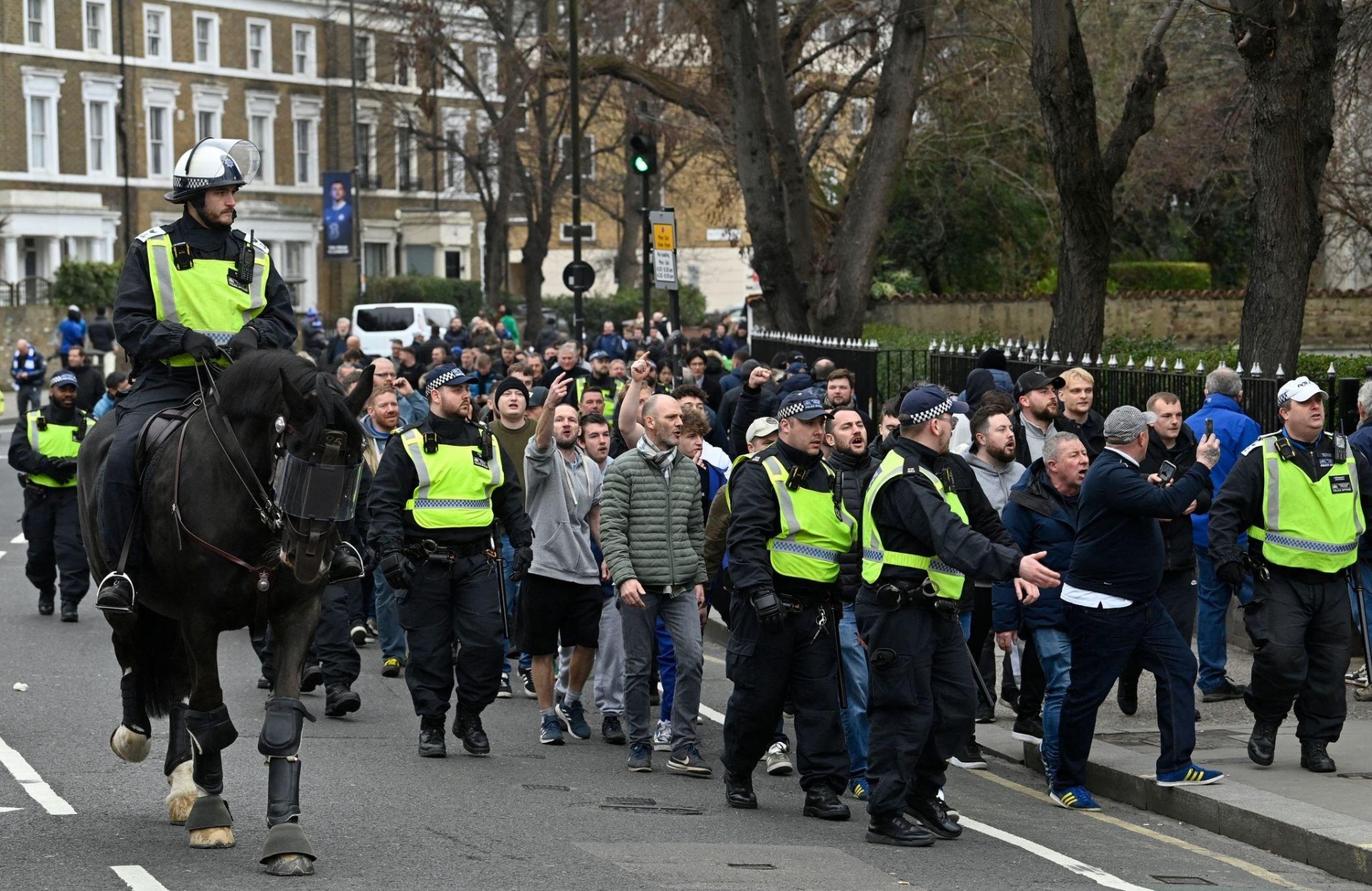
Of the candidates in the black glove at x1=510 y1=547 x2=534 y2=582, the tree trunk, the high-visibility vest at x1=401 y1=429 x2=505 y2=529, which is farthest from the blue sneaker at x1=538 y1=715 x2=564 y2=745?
the tree trunk

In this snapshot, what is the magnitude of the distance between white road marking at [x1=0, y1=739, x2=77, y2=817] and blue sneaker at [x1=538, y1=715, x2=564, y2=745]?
110 inches

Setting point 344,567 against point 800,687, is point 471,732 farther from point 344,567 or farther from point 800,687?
point 344,567

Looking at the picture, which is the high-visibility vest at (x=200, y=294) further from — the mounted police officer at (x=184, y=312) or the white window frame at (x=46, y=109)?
the white window frame at (x=46, y=109)

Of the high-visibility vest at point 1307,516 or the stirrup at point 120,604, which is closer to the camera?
the stirrup at point 120,604

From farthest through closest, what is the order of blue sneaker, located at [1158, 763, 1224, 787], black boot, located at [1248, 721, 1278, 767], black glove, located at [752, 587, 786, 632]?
black boot, located at [1248, 721, 1278, 767] → blue sneaker, located at [1158, 763, 1224, 787] → black glove, located at [752, 587, 786, 632]

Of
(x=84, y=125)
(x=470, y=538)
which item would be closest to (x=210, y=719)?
(x=470, y=538)

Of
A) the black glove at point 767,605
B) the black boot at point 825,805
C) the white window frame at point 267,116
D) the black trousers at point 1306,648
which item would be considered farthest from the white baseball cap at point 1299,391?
the white window frame at point 267,116

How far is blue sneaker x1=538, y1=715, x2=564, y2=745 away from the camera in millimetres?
10711

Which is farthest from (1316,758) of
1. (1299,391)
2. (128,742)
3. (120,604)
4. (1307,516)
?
(120,604)

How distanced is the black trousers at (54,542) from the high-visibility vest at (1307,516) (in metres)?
9.48

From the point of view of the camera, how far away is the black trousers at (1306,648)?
384 inches

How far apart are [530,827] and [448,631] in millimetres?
2086

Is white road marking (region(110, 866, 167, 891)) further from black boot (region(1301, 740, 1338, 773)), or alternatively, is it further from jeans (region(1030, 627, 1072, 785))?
black boot (region(1301, 740, 1338, 773))

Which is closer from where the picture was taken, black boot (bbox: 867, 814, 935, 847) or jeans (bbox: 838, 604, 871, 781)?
black boot (bbox: 867, 814, 935, 847)
